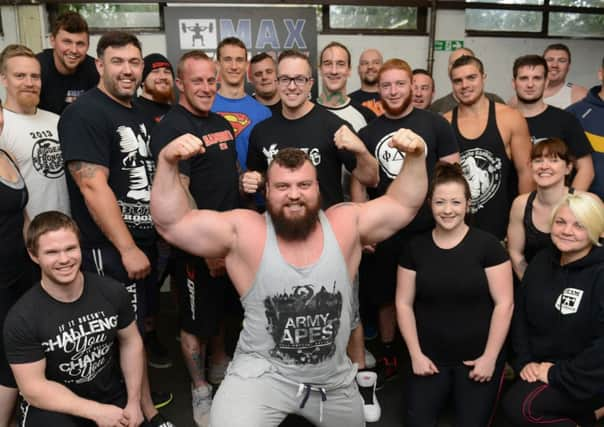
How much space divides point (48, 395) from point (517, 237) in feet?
7.60

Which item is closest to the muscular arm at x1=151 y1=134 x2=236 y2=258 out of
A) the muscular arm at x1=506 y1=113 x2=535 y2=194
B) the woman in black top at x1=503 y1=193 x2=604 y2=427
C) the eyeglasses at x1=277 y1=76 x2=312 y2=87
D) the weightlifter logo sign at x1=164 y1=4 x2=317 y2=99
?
the eyeglasses at x1=277 y1=76 x2=312 y2=87

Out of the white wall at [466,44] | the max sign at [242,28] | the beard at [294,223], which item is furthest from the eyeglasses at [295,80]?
the white wall at [466,44]

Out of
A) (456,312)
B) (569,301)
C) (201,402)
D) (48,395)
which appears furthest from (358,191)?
(48,395)

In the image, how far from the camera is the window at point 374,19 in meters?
6.12

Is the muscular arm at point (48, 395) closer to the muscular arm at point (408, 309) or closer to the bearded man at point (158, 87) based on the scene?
the muscular arm at point (408, 309)

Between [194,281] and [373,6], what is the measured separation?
4.72 m

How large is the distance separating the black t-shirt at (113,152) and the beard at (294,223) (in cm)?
77

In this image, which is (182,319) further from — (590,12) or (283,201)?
(590,12)

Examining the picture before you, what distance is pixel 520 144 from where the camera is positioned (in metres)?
2.92

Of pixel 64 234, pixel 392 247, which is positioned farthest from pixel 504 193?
pixel 64 234

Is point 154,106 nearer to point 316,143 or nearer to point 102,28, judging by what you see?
point 316,143

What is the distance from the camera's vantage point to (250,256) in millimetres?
2047

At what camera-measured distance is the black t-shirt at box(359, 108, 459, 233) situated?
2771 millimetres

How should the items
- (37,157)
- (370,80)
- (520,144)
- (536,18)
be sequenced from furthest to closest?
(536,18)
(370,80)
(520,144)
(37,157)
